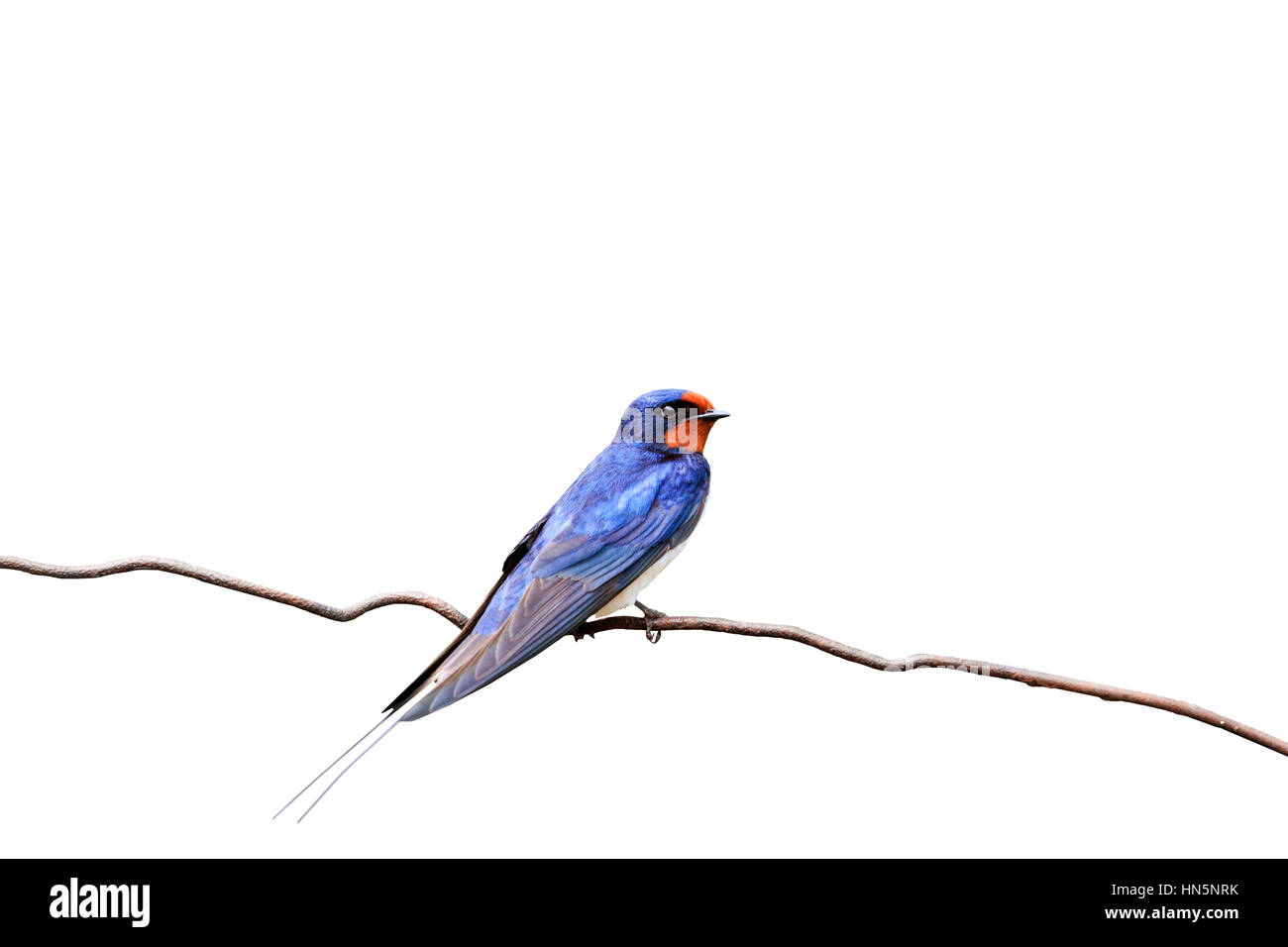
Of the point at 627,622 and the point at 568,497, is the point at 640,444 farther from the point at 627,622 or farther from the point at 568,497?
the point at 627,622

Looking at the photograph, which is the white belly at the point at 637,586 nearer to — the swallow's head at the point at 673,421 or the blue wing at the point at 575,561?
the blue wing at the point at 575,561

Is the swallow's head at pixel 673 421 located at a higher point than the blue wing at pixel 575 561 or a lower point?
higher

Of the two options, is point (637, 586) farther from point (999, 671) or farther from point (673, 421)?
point (999, 671)

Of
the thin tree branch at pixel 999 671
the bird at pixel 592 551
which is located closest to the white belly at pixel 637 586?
the bird at pixel 592 551

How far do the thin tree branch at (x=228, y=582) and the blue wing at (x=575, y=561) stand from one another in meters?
0.16

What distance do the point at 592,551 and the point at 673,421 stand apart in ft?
1.93

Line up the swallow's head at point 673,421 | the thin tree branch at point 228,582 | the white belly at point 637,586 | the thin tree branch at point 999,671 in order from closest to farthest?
the thin tree branch at point 999,671 → the thin tree branch at point 228,582 → the white belly at point 637,586 → the swallow's head at point 673,421

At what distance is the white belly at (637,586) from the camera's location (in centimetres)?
325

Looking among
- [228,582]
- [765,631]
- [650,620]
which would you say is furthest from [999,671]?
[228,582]

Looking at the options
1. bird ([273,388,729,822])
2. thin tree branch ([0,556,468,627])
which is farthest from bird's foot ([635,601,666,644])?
thin tree branch ([0,556,468,627])

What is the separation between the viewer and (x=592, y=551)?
Result: 3230 millimetres
